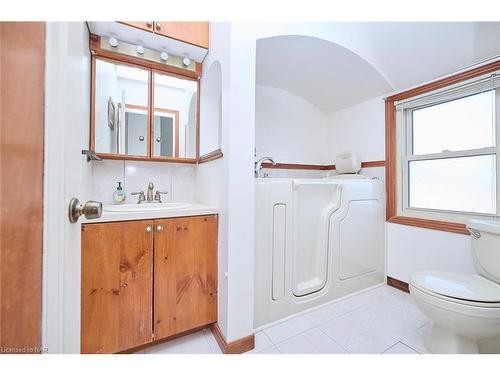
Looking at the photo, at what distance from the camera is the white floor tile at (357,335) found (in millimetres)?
1253

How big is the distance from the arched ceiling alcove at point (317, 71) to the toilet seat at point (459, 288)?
1.69 meters

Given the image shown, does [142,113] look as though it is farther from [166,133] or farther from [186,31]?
[186,31]

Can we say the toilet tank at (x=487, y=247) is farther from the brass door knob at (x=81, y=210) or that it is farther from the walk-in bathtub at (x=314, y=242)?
the brass door knob at (x=81, y=210)

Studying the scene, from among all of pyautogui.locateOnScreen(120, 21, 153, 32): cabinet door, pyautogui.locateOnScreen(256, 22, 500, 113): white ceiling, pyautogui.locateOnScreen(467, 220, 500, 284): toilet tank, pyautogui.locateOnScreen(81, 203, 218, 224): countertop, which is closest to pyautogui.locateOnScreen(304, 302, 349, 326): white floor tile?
pyautogui.locateOnScreen(467, 220, 500, 284): toilet tank

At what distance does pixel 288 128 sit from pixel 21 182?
7.64 ft

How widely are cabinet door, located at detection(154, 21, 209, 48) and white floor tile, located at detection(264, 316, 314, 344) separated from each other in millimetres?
2025

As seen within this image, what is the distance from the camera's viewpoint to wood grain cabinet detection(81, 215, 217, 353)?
105 cm

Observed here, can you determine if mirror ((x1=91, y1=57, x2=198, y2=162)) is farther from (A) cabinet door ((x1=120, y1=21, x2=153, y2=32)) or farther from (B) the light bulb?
(A) cabinet door ((x1=120, y1=21, x2=153, y2=32))

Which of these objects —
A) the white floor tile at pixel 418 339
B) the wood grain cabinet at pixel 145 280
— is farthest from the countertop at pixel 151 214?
the white floor tile at pixel 418 339

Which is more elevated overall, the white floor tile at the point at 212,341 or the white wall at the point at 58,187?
the white wall at the point at 58,187

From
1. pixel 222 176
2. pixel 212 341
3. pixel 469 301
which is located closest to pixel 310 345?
pixel 212 341

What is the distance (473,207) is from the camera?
5.41 ft
